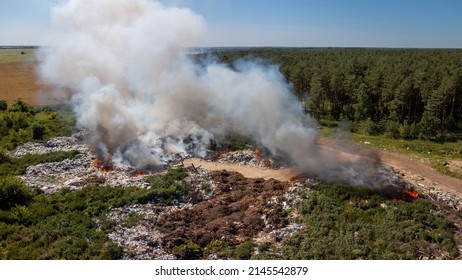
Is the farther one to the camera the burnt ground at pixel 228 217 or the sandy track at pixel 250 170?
the sandy track at pixel 250 170

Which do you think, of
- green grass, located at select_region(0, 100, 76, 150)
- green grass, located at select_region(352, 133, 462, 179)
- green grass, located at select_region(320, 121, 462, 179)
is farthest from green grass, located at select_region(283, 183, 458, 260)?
green grass, located at select_region(0, 100, 76, 150)

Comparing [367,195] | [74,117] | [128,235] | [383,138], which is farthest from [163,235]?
[74,117]

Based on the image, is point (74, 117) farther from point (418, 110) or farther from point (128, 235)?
point (418, 110)

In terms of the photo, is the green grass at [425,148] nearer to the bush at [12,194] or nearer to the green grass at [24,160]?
the green grass at [24,160]

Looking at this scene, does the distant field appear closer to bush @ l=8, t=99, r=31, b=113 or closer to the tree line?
bush @ l=8, t=99, r=31, b=113

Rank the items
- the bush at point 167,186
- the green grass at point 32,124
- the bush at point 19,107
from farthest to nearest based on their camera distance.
Answer: the bush at point 19,107 < the green grass at point 32,124 < the bush at point 167,186

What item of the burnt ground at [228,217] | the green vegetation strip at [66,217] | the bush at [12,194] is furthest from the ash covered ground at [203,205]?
the bush at [12,194]
